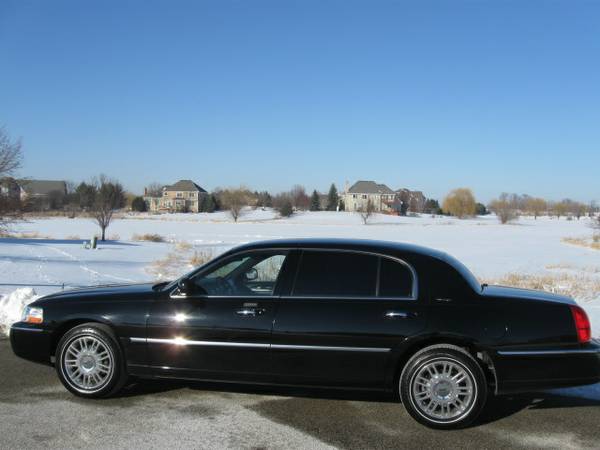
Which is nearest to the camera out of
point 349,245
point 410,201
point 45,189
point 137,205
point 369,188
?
point 349,245

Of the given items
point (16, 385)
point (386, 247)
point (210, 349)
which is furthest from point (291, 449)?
point (16, 385)

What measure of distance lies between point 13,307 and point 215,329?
4.62m

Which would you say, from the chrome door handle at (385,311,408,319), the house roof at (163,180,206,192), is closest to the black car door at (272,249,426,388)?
the chrome door handle at (385,311,408,319)

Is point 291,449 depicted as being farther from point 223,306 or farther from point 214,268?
point 214,268

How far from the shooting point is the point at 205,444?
4.16 metres

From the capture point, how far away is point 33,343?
17.6 ft

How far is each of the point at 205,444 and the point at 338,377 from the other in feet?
4.01

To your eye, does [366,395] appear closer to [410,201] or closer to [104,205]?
[104,205]

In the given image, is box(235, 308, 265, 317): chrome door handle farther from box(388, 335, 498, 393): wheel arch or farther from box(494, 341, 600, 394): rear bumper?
box(494, 341, 600, 394): rear bumper

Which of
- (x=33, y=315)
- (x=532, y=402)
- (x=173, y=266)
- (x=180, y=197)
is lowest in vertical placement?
(x=173, y=266)

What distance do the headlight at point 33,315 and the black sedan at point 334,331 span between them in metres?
0.02

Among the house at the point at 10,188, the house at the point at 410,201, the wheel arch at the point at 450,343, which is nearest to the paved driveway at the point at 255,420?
the wheel arch at the point at 450,343

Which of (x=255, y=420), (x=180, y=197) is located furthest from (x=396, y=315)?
(x=180, y=197)

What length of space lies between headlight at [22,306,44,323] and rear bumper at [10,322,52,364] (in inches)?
2.2
